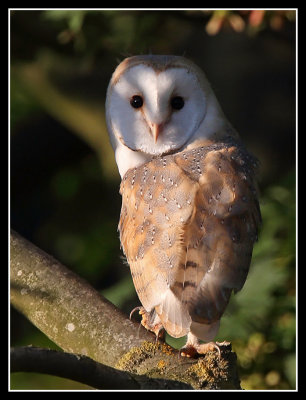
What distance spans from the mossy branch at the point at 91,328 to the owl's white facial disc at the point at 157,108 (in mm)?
923

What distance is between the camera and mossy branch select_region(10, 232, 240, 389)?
11.5 ft

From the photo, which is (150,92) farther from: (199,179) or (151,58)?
(199,179)

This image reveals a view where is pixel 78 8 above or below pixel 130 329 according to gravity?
above

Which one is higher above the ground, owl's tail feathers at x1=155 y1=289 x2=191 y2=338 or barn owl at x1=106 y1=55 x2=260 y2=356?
barn owl at x1=106 y1=55 x2=260 y2=356

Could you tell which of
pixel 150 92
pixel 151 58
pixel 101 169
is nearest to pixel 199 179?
pixel 150 92

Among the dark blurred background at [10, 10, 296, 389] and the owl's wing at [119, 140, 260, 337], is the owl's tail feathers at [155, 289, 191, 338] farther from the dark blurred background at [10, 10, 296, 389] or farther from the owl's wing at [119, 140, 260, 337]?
the dark blurred background at [10, 10, 296, 389]

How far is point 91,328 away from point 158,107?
1.31 meters

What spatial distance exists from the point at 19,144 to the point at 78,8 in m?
2.24

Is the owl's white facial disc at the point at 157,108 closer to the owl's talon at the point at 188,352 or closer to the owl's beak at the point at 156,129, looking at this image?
the owl's beak at the point at 156,129

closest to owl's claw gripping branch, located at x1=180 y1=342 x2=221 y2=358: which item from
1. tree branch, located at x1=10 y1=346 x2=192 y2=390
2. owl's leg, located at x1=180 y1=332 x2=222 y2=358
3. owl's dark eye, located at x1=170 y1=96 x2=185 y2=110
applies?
owl's leg, located at x1=180 y1=332 x2=222 y2=358

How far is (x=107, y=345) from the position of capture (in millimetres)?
3768

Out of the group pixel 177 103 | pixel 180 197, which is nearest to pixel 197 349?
pixel 180 197

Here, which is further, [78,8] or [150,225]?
[78,8]

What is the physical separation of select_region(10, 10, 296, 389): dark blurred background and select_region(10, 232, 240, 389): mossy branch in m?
1.57
